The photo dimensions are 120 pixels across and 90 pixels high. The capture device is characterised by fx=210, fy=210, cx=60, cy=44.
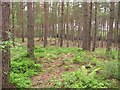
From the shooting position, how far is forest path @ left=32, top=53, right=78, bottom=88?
9516mm

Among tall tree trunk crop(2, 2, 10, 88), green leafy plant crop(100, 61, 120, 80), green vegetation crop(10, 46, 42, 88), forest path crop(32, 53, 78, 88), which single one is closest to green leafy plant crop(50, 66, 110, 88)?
green leafy plant crop(100, 61, 120, 80)

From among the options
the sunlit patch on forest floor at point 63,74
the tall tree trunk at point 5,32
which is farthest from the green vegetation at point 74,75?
the tall tree trunk at point 5,32

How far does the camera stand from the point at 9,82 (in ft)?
27.9

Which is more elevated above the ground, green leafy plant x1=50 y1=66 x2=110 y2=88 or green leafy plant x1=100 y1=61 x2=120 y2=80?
green leafy plant x1=100 y1=61 x2=120 y2=80

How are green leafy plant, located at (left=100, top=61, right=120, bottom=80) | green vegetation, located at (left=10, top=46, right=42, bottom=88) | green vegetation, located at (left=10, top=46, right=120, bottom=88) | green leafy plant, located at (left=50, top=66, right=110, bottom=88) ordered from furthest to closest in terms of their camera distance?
green leafy plant, located at (left=100, top=61, right=120, bottom=80), green vegetation, located at (left=10, top=46, right=42, bottom=88), green vegetation, located at (left=10, top=46, right=120, bottom=88), green leafy plant, located at (left=50, top=66, right=110, bottom=88)

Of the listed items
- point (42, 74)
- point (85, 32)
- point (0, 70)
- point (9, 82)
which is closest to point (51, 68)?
point (42, 74)

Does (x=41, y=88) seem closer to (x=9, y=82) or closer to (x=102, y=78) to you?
(x=9, y=82)

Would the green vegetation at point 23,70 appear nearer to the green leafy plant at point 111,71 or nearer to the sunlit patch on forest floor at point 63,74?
the sunlit patch on forest floor at point 63,74

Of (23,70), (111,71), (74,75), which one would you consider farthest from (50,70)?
(111,71)

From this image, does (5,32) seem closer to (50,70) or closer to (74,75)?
(74,75)

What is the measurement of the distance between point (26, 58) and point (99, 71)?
437 centimetres

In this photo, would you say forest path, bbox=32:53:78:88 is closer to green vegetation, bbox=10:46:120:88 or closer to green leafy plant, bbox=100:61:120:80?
green vegetation, bbox=10:46:120:88

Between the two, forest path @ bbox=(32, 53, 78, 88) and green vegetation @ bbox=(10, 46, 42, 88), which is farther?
forest path @ bbox=(32, 53, 78, 88)

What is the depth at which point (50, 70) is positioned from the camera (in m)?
11.3
